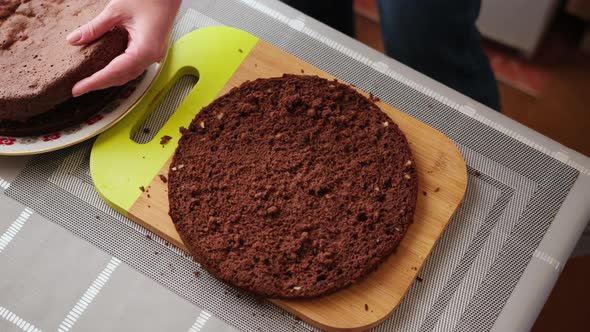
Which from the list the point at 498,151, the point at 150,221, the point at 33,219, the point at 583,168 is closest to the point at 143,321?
the point at 150,221

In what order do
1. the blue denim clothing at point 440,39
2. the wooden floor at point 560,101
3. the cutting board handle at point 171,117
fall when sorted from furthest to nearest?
the wooden floor at point 560,101 → the blue denim clothing at point 440,39 → the cutting board handle at point 171,117

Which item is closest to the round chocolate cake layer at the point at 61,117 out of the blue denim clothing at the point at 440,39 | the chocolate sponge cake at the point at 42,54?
the chocolate sponge cake at the point at 42,54

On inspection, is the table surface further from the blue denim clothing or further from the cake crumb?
the blue denim clothing

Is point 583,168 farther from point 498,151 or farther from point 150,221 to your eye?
point 150,221

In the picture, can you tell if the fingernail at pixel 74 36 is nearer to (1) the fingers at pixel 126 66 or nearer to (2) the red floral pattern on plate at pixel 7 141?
Answer: (1) the fingers at pixel 126 66

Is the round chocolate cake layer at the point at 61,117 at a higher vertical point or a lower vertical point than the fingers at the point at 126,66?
lower
